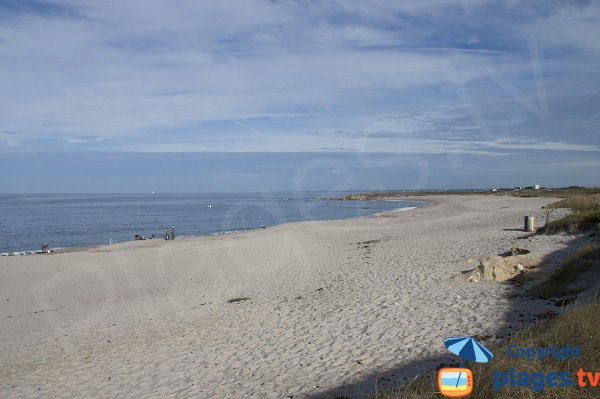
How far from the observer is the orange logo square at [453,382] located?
13.1ft

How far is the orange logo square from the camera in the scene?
3990 millimetres

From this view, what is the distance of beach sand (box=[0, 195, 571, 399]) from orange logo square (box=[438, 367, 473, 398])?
2.40m

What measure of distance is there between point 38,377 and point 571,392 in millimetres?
8799

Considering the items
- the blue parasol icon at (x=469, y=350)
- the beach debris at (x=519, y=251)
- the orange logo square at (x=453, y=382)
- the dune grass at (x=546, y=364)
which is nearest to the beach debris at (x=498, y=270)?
the beach debris at (x=519, y=251)

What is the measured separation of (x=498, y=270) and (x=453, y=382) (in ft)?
30.1

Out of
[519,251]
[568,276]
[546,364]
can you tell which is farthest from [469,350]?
[519,251]

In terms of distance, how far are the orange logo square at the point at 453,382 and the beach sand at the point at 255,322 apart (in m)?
2.40

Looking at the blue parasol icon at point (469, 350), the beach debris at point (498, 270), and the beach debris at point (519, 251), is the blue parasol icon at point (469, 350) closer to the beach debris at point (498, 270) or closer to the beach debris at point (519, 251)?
the beach debris at point (498, 270)

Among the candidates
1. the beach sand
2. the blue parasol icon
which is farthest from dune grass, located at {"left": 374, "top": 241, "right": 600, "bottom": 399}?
the beach sand

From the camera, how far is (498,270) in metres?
12.4

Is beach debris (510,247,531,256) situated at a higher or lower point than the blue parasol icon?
lower

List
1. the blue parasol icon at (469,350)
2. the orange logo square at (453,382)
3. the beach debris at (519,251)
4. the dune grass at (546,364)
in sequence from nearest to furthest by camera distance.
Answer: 1. the orange logo square at (453,382)
2. the blue parasol icon at (469,350)
3. the dune grass at (546,364)
4. the beach debris at (519,251)

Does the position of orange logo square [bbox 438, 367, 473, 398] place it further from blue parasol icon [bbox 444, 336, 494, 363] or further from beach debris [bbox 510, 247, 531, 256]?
beach debris [bbox 510, 247, 531, 256]

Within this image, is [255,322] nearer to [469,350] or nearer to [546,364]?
[546,364]
